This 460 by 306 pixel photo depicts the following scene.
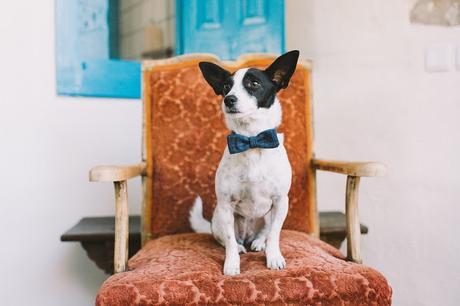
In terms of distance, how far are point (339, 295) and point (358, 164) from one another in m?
0.41

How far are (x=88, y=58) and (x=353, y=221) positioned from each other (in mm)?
1432

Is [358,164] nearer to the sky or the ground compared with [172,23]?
nearer to the ground

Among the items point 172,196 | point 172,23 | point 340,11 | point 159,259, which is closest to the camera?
point 159,259

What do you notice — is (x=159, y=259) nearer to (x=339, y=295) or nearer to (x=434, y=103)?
(x=339, y=295)

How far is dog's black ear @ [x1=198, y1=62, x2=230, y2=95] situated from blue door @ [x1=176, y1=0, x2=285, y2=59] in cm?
81

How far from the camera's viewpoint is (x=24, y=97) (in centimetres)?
201

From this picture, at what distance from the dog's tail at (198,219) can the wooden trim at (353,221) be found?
20.3 inches

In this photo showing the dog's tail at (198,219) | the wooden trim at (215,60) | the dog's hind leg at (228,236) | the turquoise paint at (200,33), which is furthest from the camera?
the turquoise paint at (200,33)

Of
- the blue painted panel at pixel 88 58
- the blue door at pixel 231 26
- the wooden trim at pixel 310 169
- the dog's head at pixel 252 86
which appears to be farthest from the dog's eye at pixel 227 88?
the blue painted panel at pixel 88 58

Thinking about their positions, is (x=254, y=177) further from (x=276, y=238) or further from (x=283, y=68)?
(x=283, y=68)

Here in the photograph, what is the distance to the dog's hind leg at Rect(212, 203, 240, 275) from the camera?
119 centimetres

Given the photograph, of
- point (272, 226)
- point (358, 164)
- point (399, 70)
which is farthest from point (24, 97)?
point (399, 70)

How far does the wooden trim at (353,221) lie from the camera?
1.38 metres

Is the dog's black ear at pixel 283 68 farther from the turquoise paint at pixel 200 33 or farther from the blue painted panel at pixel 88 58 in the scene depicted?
the blue painted panel at pixel 88 58
